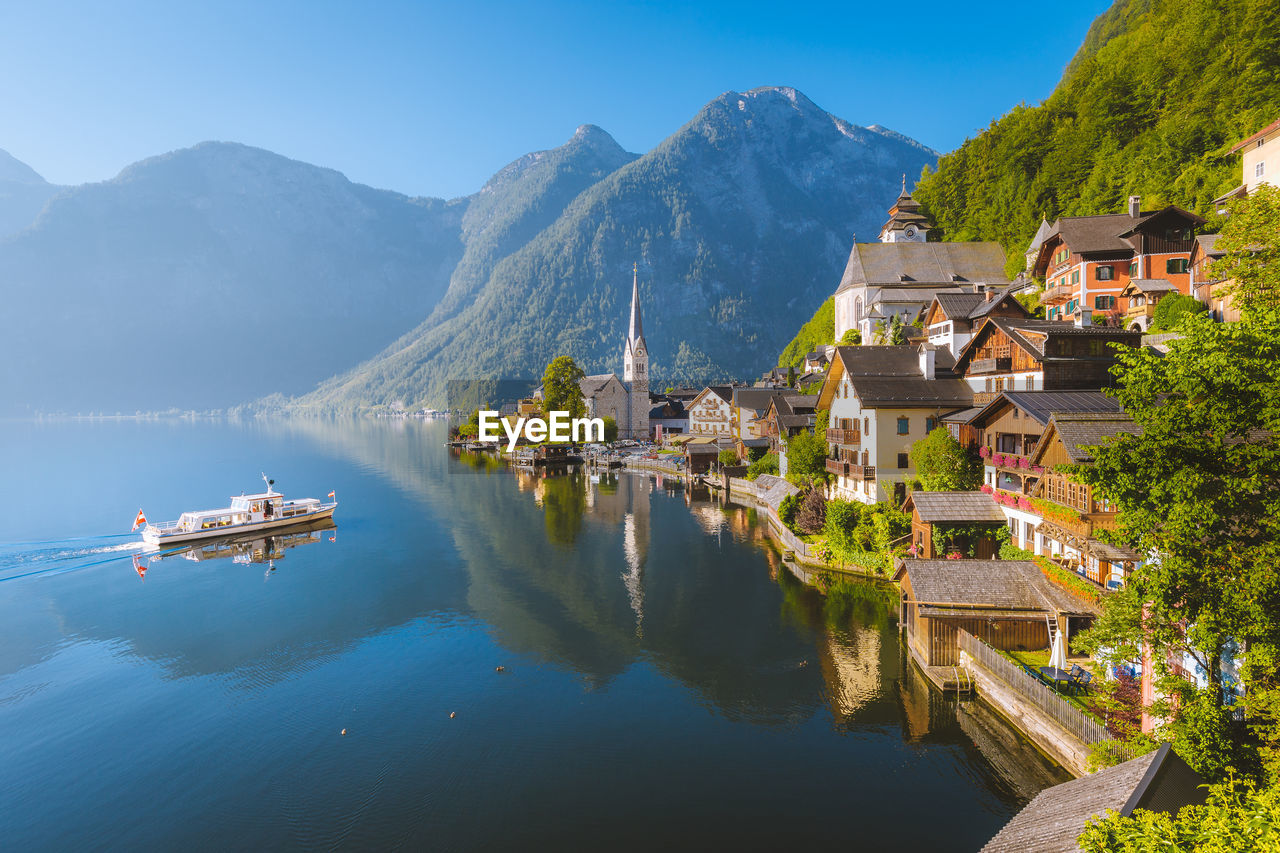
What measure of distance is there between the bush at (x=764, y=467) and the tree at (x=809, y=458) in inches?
648

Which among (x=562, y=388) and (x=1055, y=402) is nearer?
(x=1055, y=402)

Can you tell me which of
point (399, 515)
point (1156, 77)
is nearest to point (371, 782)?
point (399, 515)

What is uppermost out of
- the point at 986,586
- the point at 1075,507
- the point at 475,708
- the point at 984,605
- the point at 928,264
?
the point at 928,264

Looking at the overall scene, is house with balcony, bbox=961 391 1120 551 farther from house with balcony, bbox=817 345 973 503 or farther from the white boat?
the white boat

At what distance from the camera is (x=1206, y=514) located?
1285 cm

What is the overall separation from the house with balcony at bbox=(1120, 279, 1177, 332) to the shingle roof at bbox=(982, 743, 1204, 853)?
45665 mm

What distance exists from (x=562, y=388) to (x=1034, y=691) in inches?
4060

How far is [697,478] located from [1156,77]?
70912 millimetres

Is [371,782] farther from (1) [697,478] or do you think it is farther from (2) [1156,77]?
(2) [1156,77]

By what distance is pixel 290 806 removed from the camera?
19.7 m

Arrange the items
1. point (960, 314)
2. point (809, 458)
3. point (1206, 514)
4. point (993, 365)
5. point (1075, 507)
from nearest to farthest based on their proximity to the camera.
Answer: point (1206, 514) → point (1075, 507) → point (993, 365) → point (809, 458) → point (960, 314)

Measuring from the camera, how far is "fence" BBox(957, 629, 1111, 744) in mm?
18469

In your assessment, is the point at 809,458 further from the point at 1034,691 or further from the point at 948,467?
the point at 1034,691

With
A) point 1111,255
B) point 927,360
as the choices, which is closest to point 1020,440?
point 927,360
